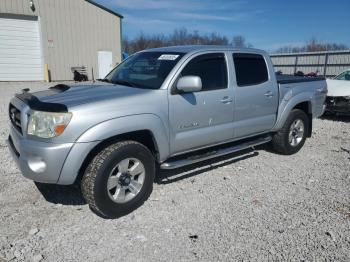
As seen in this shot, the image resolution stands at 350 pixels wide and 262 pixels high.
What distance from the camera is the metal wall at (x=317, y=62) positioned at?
20.3 meters

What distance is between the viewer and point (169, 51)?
4.57m

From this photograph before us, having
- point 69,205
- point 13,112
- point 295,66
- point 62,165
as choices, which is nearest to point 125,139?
point 62,165

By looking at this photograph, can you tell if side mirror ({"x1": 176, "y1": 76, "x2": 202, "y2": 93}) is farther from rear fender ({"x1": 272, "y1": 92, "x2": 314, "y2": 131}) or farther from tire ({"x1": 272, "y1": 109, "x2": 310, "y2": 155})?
tire ({"x1": 272, "y1": 109, "x2": 310, "y2": 155})

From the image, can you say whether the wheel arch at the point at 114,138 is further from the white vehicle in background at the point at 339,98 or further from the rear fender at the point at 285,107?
the white vehicle in background at the point at 339,98

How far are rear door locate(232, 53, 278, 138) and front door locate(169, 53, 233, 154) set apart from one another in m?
0.23

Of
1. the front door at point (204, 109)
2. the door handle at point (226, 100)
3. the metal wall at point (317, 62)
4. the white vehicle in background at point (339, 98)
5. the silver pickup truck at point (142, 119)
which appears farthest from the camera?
the metal wall at point (317, 62)

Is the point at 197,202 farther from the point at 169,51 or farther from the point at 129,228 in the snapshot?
the point at 169,51

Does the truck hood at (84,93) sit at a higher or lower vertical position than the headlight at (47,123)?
higher

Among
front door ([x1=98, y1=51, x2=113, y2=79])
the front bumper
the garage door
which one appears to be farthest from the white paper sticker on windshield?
front door ([x1=98, y1=51, x2=113, y2=79])

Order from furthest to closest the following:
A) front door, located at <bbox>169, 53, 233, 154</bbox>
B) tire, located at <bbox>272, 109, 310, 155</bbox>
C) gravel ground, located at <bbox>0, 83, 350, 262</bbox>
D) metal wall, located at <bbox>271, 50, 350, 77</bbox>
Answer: metal wall, located at <bbox>271, 50, 350, 77</bbox>, tire, located at <bbox>272, 109, 310, 155</bbox>, front door, located at <bbox>169, 53, 233, 154</bbox>, gravel ground, located at <bbox>0, 83, 350, 262</bbox>

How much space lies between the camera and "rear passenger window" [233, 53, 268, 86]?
15.9 feet

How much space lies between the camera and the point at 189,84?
3.82 meters

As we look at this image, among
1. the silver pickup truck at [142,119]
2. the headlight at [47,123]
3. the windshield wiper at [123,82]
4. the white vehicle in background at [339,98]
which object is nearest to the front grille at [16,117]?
the silver pickup truck at [142,119]

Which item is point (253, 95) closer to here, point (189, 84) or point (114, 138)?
point (189, 84)
